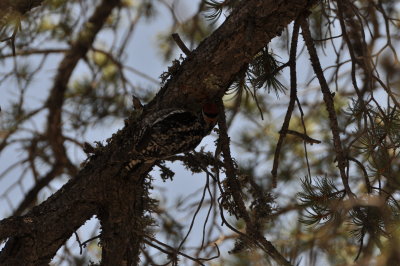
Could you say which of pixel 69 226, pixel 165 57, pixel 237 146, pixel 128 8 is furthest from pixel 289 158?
pixel 69 226

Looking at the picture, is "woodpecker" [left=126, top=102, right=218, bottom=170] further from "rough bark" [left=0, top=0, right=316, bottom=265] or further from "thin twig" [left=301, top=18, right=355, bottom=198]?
"thin twig" [left=301, top=18, right=355, bottom=198]

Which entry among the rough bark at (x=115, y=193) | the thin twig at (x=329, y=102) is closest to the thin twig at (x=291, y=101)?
the thin twig at (x=329, y=102)

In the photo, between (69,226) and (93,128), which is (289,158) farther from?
(69,226)

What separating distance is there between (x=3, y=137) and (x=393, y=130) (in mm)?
2661

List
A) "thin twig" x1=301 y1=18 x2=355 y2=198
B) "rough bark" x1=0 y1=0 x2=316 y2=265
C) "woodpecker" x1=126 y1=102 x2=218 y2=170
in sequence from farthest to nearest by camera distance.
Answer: "woodpecker" x1=126 y1=102 x2=218 y2=170
"rough bark" x1=0 y1=0 x2=316 y2=265
"thin twig" x1=301 y1=18 x2=355 y2=198

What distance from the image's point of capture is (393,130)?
2197 millimetres

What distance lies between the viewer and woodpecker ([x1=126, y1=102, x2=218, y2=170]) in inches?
93.7

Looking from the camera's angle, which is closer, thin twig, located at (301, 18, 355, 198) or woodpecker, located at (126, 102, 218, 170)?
thin twig, located at (301, 18, 355, 198)

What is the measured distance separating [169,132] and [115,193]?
0.35m

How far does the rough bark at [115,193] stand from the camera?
2256 mm

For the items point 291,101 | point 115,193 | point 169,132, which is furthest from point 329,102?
point 115,193

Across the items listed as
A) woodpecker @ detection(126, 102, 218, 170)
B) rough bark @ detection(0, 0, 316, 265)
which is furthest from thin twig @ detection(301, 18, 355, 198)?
woodpecker @ detection(126, 102, 218, 170)

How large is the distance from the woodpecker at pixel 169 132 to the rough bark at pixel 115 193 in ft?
0.13

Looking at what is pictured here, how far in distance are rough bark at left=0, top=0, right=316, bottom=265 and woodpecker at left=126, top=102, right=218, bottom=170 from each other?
4 cm
